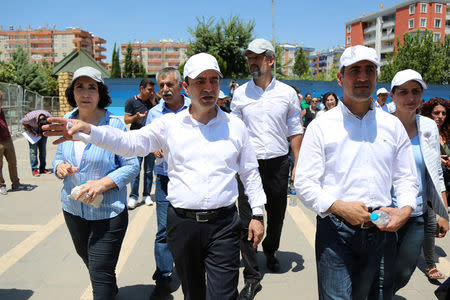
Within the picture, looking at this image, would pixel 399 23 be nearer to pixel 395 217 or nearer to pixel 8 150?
pixel 8 150

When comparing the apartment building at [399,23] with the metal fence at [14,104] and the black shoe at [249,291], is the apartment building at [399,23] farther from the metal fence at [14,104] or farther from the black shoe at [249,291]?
the black shoe at [249,291]

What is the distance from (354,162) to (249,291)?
1.89 metres

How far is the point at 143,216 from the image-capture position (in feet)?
19.3

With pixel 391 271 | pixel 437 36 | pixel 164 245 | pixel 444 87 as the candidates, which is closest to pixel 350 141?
pixel 391 271

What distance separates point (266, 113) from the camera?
12.3 feet

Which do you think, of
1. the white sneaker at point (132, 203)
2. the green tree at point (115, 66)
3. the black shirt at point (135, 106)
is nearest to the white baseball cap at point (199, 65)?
the black shirt at point (135, 106)

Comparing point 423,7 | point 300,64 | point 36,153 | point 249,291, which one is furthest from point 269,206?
point 423,7

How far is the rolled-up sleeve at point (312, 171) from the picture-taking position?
212 cm

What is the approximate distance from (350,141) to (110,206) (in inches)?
67.6

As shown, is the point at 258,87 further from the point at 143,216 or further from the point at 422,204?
the point at 143,216

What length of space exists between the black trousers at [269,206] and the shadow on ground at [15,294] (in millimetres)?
2078

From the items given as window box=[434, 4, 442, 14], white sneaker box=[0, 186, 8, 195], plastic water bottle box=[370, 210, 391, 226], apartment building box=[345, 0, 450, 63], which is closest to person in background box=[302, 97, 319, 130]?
white sneaker box=[0, 186, 8, 195]

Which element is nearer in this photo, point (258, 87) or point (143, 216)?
point (258, 87)

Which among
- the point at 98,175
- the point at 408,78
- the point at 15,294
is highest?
the point at 408,78
